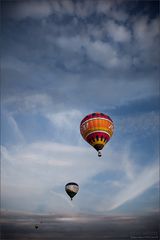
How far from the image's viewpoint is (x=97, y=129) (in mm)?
37875

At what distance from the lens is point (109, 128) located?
1540 inches

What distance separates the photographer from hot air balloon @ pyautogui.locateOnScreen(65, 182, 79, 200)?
1924 inches

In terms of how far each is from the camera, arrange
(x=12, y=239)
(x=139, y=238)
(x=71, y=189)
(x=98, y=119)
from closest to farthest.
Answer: (x=98, y=119), (x=71, y=189), (x=139, y=238), (x=12, y=239)

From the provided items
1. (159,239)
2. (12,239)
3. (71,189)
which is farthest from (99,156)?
(12,239)

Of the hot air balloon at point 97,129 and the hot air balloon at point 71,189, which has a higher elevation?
the hot air balloon at point 97,129

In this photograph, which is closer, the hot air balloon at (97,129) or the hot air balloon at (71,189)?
the hot air balloon at (97,129)

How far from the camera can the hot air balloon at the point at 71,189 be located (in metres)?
48.9

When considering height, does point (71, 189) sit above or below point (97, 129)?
below

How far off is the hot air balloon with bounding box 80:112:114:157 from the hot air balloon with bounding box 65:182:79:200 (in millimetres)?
13777

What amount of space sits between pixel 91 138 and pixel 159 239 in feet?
379

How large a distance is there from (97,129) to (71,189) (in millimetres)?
17404

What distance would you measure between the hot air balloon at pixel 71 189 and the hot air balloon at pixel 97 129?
45.2 ft

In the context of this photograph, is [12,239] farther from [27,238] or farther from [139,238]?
[139,238]

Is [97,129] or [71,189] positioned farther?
[71,189]
